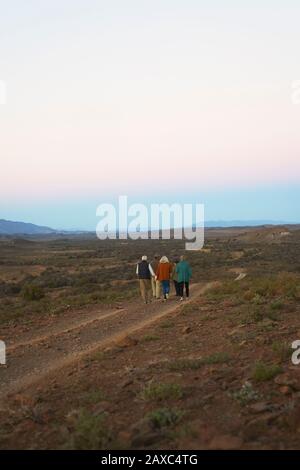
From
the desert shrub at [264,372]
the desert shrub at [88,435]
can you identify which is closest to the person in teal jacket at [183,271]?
the desert shrub at [264,372]

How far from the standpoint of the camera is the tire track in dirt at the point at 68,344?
31.8 feet

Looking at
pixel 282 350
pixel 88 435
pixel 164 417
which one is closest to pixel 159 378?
pixel 164 417

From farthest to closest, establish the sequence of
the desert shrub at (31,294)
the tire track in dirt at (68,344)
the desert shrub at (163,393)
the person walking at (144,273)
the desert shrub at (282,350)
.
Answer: the desert shrub at (31,294)
the person walking at (144,273)
the tire track in dirt at (68,344)
the desert shrub at (282,350)
the desert shrub at (163,393)

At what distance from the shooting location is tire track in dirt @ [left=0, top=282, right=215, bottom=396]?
970 cm

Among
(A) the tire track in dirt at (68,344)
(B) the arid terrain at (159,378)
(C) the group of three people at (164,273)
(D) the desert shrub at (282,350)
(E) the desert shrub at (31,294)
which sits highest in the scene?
(C) the group of three people at (164,273)

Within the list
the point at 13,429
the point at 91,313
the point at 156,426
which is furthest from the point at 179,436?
the point at 91,313

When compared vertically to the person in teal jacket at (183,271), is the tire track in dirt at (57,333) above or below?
below

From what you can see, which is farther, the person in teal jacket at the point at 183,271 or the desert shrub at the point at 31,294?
the desert shrub at the point at 31,294

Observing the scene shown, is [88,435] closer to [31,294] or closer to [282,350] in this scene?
[282,350]

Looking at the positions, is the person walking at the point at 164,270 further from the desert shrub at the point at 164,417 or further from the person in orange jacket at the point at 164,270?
the desert shrub at the point at 164,417

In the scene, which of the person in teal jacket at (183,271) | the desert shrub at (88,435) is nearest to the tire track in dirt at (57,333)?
the person in teal jacket at (183,271)

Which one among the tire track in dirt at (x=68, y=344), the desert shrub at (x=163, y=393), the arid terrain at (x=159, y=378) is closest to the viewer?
the arid terrain at (x=159, y=378)

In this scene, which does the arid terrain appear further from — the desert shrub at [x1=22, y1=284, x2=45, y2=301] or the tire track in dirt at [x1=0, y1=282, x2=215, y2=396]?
the desert shrub at [x1=22, y1=284, x2=45, y2=301]
